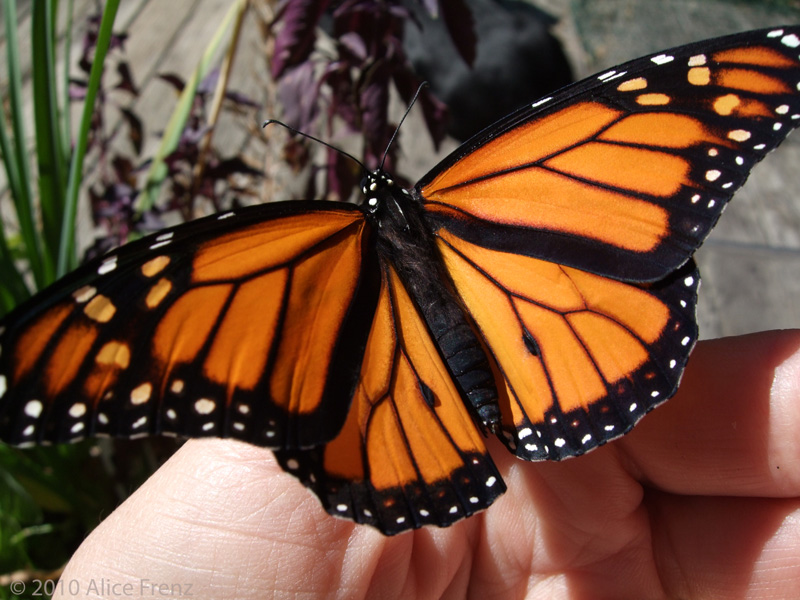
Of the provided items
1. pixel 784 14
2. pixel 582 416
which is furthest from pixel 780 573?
pixel 784 14

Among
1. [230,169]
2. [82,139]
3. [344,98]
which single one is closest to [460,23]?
[344,98]

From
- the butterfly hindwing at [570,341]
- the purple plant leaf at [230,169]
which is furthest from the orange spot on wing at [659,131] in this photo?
the purple plant leaf at [230,169]

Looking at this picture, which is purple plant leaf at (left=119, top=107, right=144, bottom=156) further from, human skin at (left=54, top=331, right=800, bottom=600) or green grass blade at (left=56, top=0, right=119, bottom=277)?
human skin at (left=54, top=331, right=800, bottom=600)

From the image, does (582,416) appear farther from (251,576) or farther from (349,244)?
(251,576)

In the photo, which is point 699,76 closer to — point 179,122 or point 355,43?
point 355,43

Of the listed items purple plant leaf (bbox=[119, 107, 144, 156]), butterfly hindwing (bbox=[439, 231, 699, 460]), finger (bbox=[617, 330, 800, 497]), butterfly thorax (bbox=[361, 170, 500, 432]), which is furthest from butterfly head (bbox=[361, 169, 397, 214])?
purple plant leaf (bbox=[119, 107, 144, 156])

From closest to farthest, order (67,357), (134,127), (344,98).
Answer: (67,357) → (344,98) → (134,127)
